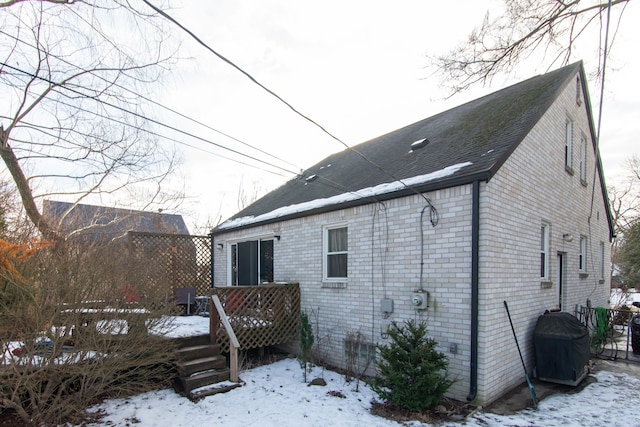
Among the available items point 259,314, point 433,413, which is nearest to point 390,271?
point 433,413

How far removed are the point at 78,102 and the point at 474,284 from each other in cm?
921

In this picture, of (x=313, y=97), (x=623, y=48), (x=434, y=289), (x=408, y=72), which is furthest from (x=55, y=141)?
(x=623, y=48)

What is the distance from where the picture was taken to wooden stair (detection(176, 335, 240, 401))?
561 centimetres

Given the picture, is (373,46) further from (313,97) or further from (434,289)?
(434,289)

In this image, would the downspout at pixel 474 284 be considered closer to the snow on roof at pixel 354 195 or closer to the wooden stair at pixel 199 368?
the snow on roof at pixel 354 195

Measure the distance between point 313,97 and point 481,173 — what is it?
3141 millimetres

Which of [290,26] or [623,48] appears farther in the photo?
[623,48]

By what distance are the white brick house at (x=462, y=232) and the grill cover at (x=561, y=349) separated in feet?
0.80

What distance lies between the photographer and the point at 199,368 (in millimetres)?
5961

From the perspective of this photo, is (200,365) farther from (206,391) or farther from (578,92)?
(578,92)

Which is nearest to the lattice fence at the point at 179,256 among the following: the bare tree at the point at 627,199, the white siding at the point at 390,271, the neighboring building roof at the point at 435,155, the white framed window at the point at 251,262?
the white framed window at the point at 251,262

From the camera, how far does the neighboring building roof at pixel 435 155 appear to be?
593 centimetres

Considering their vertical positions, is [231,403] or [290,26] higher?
[290,26]

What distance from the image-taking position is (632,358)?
26.0 ft
